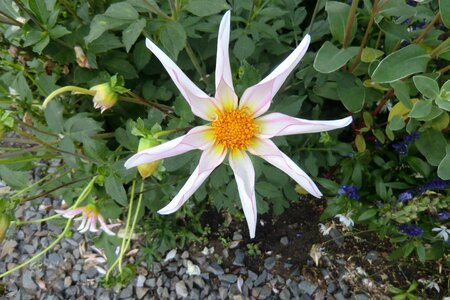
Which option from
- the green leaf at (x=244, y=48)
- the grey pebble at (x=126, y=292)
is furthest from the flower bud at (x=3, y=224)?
the grey pebble at (x=126, y=292)

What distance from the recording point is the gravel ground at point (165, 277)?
1832mm

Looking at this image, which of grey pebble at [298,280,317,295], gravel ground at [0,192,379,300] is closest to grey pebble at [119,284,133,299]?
gravel ground at [0,192,379,300]

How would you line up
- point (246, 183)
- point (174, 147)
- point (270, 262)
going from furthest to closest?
point (270, 262) → point (246, 183) → point (174, 147)

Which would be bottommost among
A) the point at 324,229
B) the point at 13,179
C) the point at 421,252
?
the point at 324,229

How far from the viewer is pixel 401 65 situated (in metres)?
1.05

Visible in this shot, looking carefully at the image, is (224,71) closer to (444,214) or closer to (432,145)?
(432,145)

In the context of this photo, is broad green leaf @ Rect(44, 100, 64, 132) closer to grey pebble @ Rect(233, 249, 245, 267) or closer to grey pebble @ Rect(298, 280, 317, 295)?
grey pebble @ Rect(233, 249, 245, 267)

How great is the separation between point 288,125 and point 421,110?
13.7 inches

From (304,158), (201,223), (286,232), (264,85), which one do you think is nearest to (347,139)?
(304,158)

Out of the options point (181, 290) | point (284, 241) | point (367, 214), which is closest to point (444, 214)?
point (367, 214)

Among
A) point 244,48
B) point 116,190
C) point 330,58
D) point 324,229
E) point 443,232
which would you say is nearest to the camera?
point 330,58

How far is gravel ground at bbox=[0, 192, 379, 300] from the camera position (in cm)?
183

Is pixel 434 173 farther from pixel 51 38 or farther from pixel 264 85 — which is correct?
pixel 51 38

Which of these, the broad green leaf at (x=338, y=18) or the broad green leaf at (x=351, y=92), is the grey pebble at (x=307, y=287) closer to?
→ the broad green leaf at (x=351, y=92)
